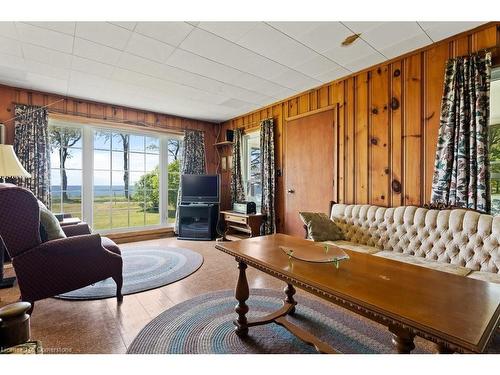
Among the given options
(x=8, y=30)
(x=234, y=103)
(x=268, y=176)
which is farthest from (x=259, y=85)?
(x=8, y=30)

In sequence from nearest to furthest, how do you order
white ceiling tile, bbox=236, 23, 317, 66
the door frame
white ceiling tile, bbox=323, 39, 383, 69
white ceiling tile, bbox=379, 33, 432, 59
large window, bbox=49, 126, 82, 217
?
white ceiling tile, bbox=236, 23, 317, 66 < white ceiling tile, bbox=379, 33, 432, 59 < white ceiling tile, bbox=323, 39, 383, 69 < the door frame < large window, bbox=49, 126, 82, 217

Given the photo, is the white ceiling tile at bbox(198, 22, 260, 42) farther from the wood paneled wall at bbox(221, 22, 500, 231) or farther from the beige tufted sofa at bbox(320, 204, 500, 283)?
the beige tufted sofa at bbox(320, 204, 500, 283)

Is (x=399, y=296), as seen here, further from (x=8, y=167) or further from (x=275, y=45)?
(x=8, y=167)

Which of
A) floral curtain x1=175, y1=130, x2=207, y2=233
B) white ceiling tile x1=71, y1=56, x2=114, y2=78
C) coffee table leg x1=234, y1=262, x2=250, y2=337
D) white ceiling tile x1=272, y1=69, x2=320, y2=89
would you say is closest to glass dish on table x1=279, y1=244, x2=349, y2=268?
coffee table leg x1=234, y1=262, x2=250, y2=337

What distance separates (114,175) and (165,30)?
3148mm

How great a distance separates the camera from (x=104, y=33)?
2.22m

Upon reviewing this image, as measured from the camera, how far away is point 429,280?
1260mm

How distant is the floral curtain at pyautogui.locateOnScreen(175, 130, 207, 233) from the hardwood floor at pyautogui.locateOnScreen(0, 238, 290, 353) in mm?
2562

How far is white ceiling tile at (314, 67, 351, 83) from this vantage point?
3021mm

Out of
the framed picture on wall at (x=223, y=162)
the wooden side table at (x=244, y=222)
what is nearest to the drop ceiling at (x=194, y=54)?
the framed picture on wall at (x=223, y=162)

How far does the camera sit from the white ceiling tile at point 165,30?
2.11m
